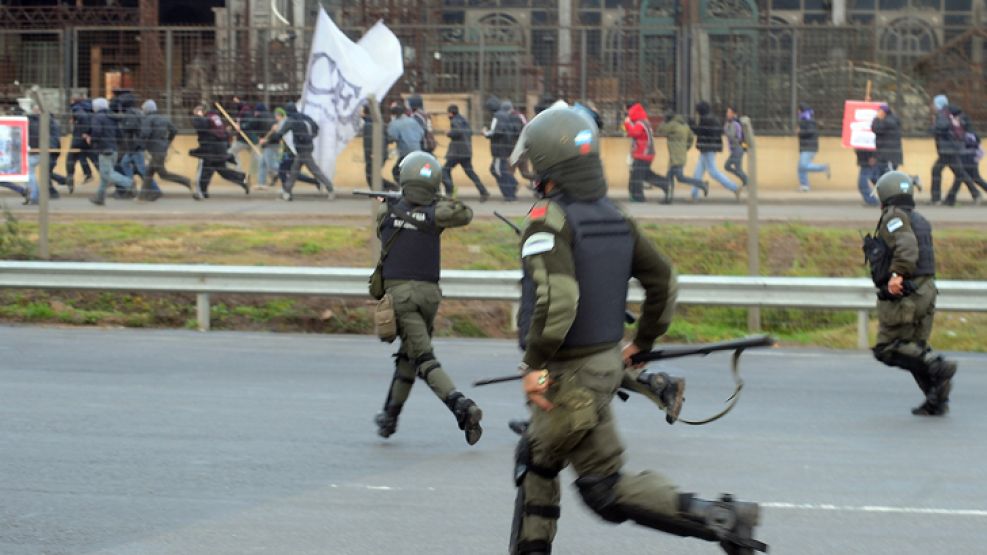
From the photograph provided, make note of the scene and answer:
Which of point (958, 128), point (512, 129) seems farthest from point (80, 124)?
point (958, 128)

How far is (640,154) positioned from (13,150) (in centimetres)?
921

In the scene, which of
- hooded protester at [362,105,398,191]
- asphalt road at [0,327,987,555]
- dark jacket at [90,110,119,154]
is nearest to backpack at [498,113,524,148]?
hooded protester at [362,105,398,191]

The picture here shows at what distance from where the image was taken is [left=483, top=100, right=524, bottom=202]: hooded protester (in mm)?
20406

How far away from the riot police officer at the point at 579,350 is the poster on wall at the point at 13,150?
1246cm

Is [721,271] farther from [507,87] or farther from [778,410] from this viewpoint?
[507,87]

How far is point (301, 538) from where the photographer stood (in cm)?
655

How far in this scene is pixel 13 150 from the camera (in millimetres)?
16703

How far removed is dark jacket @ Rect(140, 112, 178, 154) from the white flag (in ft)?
9.56

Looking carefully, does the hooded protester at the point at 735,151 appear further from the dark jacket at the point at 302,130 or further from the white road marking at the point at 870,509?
the white road marking at the point at 870,509

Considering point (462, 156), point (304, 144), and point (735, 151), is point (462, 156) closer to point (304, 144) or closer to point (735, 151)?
point (304, 144)

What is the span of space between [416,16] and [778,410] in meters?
19.8

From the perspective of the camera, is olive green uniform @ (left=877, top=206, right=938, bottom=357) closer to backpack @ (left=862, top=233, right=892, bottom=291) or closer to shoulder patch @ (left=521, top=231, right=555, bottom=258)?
backpack @ (left=862, top=233, right=892, bottom=291)

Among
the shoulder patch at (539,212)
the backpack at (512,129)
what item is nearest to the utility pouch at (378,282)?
the shoulder patch at (539,212)

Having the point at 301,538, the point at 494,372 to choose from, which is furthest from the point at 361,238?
the point at 301,538
